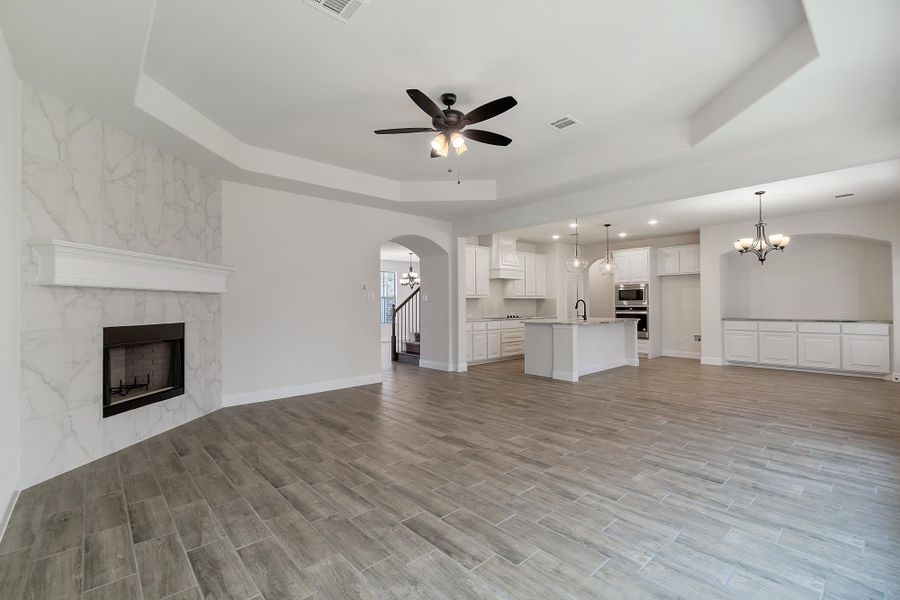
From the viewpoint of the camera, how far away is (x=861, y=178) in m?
5.34

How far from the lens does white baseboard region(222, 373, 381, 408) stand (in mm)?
5164

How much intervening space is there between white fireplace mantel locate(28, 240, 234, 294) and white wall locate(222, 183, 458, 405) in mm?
662

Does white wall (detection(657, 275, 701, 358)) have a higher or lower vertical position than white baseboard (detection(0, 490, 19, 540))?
higher

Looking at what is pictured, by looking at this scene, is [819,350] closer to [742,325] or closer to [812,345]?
[812,345]

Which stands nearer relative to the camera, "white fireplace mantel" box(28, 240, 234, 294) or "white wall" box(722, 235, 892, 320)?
"white fireplace mantel" box(28, 240, 234, 294)

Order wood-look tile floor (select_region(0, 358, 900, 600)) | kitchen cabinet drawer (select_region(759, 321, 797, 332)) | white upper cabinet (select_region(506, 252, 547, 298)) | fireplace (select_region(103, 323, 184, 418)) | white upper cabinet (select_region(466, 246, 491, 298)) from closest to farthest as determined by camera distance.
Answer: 1. wood-look tile floor (select_region(0, 358, 900, 600))
2. fireplace (select_region(103, 323, 184, 418))
3. kitchen cabinet drawer (select_region(759, 321, 797, 332))
4. white upper cabinet (select_region(466, 246, 491, 298))
5. white upper cabinet (select_region(506, 252, 547, 298))

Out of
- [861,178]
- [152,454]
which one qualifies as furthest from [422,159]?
[861,178]

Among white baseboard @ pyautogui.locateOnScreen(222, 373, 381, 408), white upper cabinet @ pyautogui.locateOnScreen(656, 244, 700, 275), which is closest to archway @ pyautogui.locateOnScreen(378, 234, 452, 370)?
white baseboard @ pyautogui.locateOnScreen(222, 373, 381, 408)

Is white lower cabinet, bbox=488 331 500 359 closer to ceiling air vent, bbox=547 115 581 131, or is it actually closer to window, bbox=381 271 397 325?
ceiling air vent, bbox=547 115 581 131

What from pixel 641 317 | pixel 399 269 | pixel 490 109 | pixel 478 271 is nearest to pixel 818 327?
pixel 641 317

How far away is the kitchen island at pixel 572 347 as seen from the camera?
22.2 ft

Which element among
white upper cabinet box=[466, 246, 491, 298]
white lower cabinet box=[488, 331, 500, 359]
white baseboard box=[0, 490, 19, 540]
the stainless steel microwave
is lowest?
white baseboard box=[0, 490, 19, 540]

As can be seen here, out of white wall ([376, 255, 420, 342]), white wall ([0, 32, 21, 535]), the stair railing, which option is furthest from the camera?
white wall ([376, 255, 420, 342])

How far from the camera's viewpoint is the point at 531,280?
408 inches
